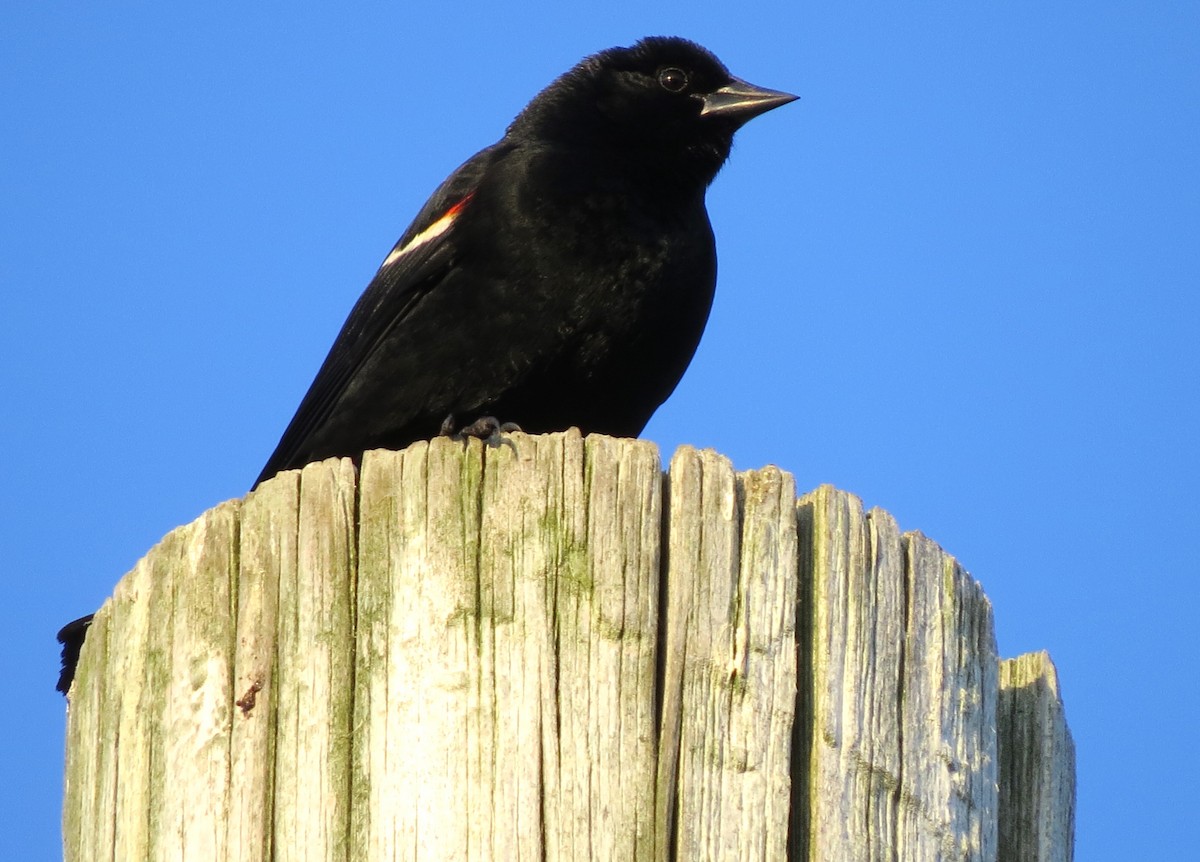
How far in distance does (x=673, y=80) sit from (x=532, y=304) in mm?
1523

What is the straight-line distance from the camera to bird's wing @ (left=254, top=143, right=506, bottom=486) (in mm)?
4926

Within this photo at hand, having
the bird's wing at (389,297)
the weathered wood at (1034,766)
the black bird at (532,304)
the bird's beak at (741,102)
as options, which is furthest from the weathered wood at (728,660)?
the bird's beak at (741,102)

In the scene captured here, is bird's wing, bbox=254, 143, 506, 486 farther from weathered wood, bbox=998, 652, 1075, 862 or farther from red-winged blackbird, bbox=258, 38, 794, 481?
weathered wood, bbox=998, 652, 1075, 862

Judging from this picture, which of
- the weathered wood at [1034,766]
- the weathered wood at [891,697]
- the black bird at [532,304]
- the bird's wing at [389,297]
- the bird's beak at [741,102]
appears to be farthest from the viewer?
the bird's beak at [741,102]

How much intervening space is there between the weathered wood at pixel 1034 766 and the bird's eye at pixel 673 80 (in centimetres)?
307

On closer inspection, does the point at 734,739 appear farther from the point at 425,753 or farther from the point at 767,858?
the point at 425,753

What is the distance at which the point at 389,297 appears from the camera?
196 inches

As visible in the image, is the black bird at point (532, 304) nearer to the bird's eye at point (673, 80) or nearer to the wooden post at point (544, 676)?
the bird's eye at point (673, 80)

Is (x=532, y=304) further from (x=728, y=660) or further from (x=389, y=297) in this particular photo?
(x=728, y=660)

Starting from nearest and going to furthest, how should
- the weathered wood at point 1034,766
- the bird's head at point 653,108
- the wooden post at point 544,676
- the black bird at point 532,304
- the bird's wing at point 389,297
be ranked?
1. the wooden post at point 544,676
2. the weathered wood at point 1034,766
3. the black bird at point 532,304
4. the bird's wing at point 389,297
5. the bird's head at point 653,108

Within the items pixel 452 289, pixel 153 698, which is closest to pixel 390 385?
pixel 452 289

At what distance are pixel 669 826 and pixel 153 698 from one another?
0.96 meters

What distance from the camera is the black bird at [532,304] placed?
4578mm

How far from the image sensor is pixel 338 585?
2.53 meters
